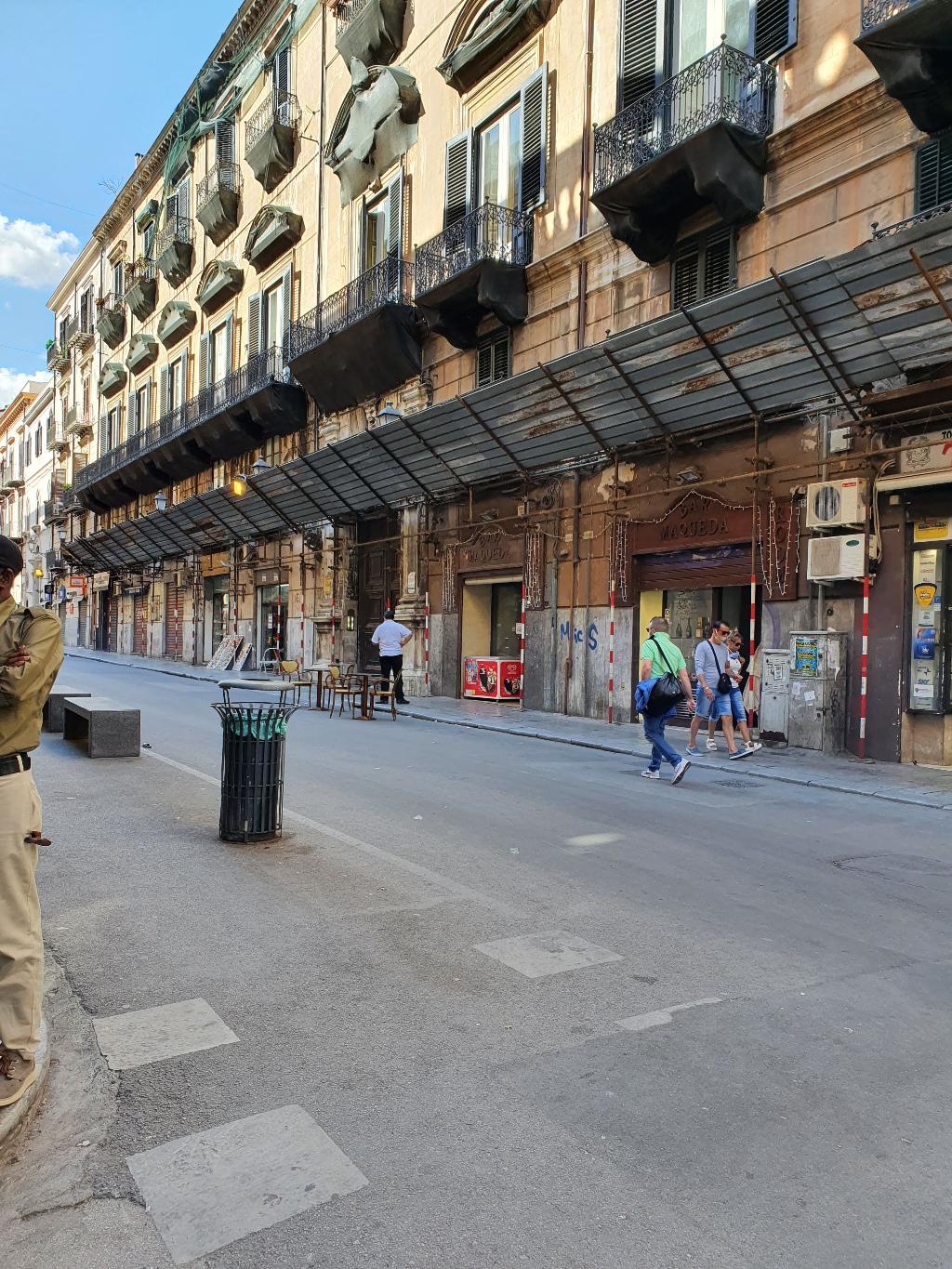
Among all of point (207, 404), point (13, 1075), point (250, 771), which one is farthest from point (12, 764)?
point (207, 404)

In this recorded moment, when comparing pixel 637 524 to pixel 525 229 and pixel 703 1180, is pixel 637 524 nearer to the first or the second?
pixel 525 229

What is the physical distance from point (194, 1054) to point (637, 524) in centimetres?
1343

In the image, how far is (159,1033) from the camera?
11.9ft

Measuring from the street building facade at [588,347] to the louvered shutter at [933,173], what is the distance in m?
0.04

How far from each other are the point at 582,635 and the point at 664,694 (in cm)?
711

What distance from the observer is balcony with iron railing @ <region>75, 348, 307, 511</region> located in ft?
89.7

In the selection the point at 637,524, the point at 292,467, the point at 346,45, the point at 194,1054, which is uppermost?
the point at 346,45

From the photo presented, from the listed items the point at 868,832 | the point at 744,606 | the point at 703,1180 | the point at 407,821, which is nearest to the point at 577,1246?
the point at 703,1180

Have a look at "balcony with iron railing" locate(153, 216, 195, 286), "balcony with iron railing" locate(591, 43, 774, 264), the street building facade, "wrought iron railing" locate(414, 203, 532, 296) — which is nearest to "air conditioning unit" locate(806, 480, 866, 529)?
the street building facade

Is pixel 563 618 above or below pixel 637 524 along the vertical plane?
below

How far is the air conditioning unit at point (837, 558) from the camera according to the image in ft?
38.7

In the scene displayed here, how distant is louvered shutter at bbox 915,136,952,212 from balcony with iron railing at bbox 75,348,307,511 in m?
18.9

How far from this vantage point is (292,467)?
78.2ft

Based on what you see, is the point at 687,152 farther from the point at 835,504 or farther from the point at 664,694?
the point at 664,694
